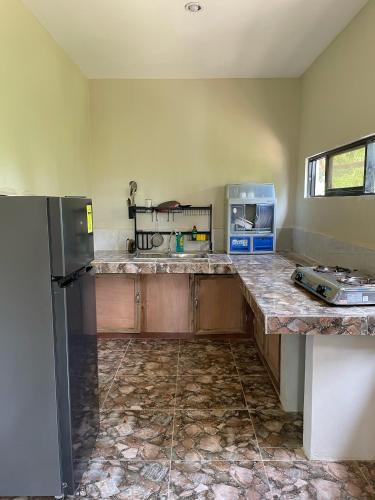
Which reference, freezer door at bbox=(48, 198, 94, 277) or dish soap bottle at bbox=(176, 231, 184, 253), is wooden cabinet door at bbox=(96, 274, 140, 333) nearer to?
dish soap bottle at bbox=(176, 231, 184, 253)

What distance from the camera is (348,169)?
8.45 feet

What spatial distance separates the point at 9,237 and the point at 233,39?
2259 mm

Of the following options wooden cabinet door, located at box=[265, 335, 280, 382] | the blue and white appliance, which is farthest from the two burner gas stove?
the blue and white appliance

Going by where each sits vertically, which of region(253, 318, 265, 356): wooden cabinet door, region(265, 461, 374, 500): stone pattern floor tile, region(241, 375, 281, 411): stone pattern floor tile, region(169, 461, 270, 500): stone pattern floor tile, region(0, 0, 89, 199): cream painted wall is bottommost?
region(169, 461, 270, 500): stone pattern floor tile

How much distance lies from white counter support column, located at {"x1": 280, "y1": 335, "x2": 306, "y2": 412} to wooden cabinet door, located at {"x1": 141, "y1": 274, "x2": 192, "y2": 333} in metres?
1.29

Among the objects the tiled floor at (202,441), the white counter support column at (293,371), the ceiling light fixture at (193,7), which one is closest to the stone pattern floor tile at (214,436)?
the tiled floor at (202,441)

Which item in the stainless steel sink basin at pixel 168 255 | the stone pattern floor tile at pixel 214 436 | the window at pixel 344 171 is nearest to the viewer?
the stone pattern floor tile at pixel 214 436

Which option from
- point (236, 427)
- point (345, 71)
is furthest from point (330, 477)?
point (345, 71)

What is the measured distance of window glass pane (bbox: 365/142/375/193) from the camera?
7.34ft

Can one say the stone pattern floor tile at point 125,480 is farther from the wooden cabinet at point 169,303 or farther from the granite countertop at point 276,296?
the wooden cabinet at point 169,303

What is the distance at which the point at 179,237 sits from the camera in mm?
3611

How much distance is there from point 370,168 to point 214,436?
1924 mm

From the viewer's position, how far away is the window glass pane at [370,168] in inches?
88.0

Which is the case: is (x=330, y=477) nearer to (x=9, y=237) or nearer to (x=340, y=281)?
Result: (x=340, y=281)
